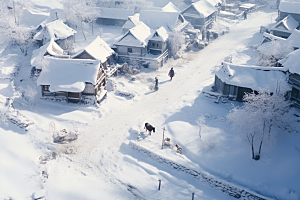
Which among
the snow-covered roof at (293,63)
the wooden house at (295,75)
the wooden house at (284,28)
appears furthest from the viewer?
the wooden house at (284,28)

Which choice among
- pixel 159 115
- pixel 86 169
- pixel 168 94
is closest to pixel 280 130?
pixel 159 115

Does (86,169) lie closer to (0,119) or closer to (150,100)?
(0,119)

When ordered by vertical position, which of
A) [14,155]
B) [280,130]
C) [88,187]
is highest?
[280,130]

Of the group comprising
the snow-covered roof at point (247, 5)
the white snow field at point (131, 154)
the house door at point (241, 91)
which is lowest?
the white snow field at point (131, 154)

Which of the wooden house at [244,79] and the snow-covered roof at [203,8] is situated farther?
the snow-covered roof at [203,8]

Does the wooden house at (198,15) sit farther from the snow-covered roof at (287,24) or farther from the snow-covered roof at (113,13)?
the snow-covered roof at (287,24)

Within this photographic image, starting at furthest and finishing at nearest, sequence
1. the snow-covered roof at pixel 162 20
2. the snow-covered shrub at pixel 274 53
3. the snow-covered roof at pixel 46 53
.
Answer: the snow-covered roof at pixel 162 20
the snow-covered roof at pixel 46 53
the snow-covered shrub at pixel 274 53

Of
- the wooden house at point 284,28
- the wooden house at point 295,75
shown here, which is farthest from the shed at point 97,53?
the wooden house at point 284,28
